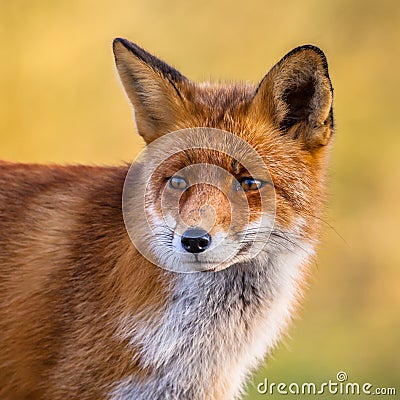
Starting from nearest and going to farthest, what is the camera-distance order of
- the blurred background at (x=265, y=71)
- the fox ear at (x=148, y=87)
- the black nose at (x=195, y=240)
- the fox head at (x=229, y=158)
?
the black nose at (x=195, y=240) < the fox head at (x=229, y=158) < the fox ear at (x=148, y=87) < the blurred background at (x=265, y=71)

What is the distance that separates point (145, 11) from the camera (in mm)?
11500

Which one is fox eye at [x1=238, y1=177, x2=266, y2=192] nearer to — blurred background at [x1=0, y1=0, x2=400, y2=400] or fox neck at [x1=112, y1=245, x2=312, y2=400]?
fox neck at [x1=112, y1=245, x2=312, y2=400]

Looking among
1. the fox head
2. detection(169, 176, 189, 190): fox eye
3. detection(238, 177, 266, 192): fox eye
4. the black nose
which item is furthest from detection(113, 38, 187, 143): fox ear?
the black nose

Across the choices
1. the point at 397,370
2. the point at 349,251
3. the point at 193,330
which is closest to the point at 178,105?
the point at 193,330

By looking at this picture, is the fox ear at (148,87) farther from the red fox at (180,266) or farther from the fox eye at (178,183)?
the fox eye at (178,183)

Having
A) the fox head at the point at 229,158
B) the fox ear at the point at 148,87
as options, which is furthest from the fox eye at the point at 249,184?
the fox ear at the point at 148,87

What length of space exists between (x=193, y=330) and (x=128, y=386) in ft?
1.56

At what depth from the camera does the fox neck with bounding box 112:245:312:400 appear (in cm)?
450

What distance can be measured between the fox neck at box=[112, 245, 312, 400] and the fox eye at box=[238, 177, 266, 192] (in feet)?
1.43

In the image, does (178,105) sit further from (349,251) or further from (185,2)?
(185,2)

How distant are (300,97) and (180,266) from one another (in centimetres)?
118

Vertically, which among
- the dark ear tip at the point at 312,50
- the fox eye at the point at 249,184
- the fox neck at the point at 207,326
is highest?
the dark ear tip at the point at 312,50

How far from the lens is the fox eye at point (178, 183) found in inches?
168

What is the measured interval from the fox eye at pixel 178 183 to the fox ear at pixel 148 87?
0.42 m
